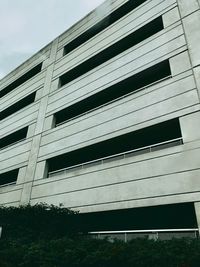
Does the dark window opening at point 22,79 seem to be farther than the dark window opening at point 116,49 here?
Yes

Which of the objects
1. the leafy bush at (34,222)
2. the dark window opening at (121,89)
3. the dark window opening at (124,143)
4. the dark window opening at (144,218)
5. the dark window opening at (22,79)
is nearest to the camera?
the dark window opening at (144,218)

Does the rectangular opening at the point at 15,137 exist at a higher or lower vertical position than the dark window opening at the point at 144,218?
higher

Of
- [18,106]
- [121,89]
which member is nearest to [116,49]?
[121,89]

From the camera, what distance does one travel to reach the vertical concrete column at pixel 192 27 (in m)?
12.3

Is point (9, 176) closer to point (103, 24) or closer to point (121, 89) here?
point (121, 89)

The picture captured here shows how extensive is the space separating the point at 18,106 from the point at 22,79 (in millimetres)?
3334

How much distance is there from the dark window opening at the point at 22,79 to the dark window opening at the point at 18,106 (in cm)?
309

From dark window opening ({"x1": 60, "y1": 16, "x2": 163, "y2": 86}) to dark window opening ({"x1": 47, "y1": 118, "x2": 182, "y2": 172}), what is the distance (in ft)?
23.0

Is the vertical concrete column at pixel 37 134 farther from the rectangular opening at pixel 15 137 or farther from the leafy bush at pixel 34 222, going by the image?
the leafy bush at pixel 34 222

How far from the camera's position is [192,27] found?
13.5 m

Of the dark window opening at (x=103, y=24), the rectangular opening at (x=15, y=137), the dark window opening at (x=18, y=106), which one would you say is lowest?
the rectangular opening at (x=15, y=137)

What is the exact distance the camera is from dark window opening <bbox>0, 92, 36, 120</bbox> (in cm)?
2401

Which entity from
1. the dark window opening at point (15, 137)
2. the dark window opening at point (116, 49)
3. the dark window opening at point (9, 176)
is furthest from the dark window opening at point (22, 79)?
the dark window opening at point (9, 176)

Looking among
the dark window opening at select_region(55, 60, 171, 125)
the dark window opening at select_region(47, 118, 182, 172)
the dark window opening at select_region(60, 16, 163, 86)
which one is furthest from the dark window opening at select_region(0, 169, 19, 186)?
the dark window opening at select_region(60, 16, 163, 86)
